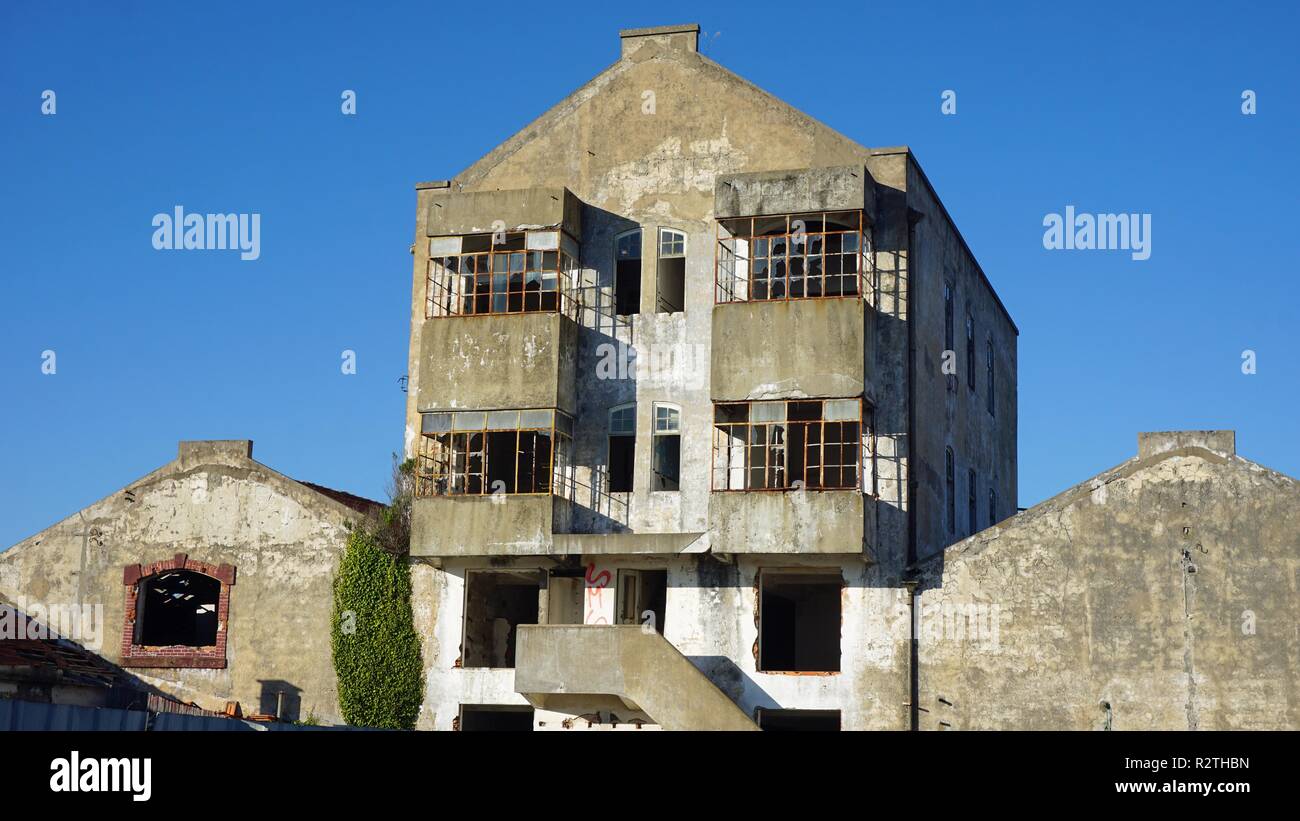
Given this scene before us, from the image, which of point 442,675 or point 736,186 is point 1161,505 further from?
point 442,675

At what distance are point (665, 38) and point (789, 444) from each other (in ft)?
31.4

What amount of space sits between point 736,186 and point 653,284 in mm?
2924

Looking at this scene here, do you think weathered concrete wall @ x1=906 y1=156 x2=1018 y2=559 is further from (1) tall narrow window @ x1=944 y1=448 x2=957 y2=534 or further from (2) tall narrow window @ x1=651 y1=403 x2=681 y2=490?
(2) tall narrow window @ x1=651 y1=403 x2=681 y2=490

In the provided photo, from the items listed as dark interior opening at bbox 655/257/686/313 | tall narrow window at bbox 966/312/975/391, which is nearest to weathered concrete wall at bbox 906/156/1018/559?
tall narrow window at bbox 966/312/975/391

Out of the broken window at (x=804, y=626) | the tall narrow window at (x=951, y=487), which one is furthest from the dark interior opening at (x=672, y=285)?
the broken window at (x=804, y=626)

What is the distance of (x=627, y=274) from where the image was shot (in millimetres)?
36344

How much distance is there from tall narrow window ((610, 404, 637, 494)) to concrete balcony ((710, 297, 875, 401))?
2.33 metres

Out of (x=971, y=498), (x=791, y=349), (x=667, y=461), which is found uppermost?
(x=791, y=349)

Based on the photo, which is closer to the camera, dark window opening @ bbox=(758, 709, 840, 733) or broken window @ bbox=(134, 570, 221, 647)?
dark window opening @ bbox=(758, 709, 840, 733)

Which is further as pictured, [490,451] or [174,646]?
[174,646]

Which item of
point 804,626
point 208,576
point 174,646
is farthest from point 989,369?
point 174,646

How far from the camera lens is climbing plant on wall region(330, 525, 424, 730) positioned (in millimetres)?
34656

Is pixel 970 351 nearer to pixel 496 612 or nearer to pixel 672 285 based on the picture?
pixel 672 285
